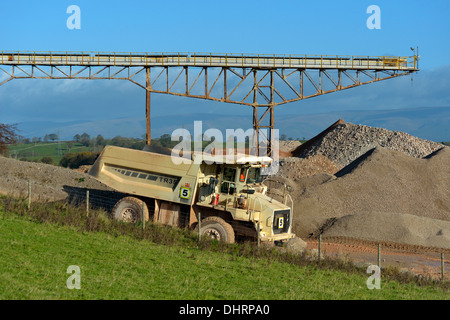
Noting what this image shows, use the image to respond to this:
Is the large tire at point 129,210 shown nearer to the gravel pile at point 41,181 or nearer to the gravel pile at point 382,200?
the gravel pile at point 41,181

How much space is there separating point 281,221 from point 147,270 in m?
6.27

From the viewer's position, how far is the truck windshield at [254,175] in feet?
66.7

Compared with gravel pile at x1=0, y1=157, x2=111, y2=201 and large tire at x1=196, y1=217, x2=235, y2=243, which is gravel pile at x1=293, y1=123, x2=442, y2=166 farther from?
large tire at x1=196, y1=217, x2=235, y2=243

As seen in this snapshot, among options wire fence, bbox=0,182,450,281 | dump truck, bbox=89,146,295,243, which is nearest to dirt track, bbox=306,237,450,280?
wire fence, bbox=0,182,450,281

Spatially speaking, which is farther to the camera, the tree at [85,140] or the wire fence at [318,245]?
the tree at [85,140]

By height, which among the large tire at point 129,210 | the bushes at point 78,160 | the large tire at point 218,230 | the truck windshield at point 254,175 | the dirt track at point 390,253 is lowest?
the dirt track at point 390,253

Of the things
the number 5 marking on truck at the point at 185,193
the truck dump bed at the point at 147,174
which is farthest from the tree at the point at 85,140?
the number 5 marking on truck at the point at 185,193

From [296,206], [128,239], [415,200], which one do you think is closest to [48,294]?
[128,239]

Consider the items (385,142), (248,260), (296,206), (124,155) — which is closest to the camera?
(248,260)

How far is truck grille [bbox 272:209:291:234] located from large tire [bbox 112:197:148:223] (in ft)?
15.2

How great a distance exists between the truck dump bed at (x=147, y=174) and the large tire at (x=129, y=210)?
31 cm
